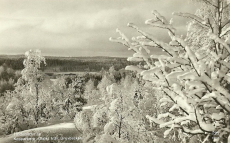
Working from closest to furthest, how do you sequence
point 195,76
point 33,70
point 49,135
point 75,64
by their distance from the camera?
point 195,76 < point 49,135 < point 33,70 < point 75,64

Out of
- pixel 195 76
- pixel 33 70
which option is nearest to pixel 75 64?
pixel 33 70

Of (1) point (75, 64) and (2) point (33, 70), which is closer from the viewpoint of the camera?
(2) point (33, 70)

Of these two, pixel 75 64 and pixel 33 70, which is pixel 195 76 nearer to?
pixel 33 70

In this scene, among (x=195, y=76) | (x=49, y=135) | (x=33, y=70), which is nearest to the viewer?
(x=195, y=76)

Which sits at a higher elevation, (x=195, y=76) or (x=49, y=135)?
(x=195, y=76)

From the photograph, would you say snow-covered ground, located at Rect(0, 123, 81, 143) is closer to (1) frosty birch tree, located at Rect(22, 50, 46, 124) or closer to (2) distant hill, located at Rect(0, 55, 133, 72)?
(1) frosty birch tree, located at Rect(22, 50, 46, 124)

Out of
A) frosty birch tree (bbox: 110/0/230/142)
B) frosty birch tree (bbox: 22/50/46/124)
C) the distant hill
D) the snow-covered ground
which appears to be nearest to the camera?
frosty birch tree (bbox: 110/0/230/142)

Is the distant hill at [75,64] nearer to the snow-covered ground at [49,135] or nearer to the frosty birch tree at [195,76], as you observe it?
the snow-covered ground at [49,135]

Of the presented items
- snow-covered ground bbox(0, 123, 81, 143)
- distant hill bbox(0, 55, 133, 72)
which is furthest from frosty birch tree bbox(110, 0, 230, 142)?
distant hill bbox(0, 55, 133, 72)

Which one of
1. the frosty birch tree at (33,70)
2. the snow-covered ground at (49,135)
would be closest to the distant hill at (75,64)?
the frosty birch tree at (33,70)

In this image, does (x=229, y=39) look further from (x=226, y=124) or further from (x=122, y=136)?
(x=122, y=136)
